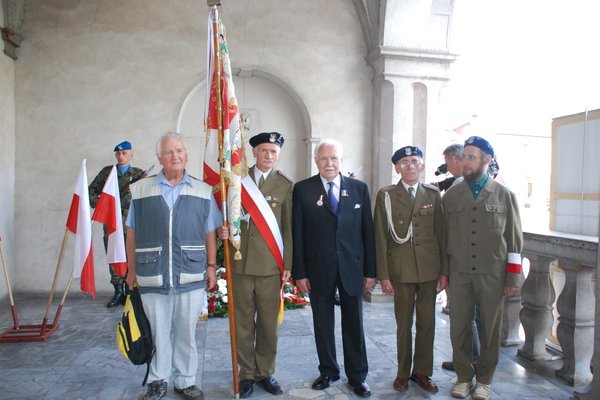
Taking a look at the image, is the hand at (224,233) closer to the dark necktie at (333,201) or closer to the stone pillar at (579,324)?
the dark necktie at (333,201)

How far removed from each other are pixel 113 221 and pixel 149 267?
60 centimetres

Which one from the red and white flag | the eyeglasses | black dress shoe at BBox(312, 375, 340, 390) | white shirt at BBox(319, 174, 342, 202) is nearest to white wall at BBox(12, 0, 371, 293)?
the red and white flag

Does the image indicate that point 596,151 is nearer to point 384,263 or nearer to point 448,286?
point 448,286

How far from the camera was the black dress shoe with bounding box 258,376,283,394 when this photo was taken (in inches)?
120

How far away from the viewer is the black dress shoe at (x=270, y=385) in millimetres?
3039

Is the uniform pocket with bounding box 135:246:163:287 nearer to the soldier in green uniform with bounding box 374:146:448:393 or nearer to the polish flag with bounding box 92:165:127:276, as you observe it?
the polish flag with bounding box 92:165:127:276

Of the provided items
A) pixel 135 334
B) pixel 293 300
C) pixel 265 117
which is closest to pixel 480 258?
pixel 135 334

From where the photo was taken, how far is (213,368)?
3494 mm

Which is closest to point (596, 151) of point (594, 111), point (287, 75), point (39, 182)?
point (594, 111)

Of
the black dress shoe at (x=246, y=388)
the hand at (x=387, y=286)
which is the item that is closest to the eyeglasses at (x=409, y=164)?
the hand at (x=387, y=286)

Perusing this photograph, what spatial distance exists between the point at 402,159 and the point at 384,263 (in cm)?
71

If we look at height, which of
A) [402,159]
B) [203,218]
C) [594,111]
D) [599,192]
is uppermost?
[594,111]

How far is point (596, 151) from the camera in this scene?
322 cm

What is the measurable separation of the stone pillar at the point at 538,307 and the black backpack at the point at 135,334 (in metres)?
2.87
